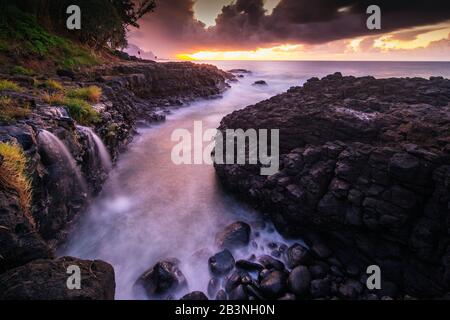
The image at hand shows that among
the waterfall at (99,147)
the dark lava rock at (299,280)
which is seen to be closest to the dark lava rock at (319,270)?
the dark lava rock at (299,280)

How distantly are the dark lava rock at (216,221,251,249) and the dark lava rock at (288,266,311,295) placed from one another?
6.48ft

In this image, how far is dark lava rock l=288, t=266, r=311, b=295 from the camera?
6.54 m

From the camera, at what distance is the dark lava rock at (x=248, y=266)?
7.36 m

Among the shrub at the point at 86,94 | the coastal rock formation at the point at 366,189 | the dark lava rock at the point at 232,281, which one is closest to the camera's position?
the coastal rock formation at the point at 366,189

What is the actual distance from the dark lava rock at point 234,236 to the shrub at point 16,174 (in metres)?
5.30

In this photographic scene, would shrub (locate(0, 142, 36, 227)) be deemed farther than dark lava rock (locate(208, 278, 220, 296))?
No

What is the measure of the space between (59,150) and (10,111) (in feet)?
5.24

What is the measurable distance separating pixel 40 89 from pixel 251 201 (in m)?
10.7

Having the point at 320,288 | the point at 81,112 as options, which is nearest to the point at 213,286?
the point at 320,288

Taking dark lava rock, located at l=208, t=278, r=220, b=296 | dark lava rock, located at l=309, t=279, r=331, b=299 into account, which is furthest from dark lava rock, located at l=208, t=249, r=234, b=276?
dark lava rock, located at l=309, t=279, r=331, b=299

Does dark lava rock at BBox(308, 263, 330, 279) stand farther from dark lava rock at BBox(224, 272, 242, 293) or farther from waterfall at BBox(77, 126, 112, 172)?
waterfall at BBox(77, 126, 112, 172)

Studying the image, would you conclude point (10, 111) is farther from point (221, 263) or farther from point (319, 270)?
point (319, 270)

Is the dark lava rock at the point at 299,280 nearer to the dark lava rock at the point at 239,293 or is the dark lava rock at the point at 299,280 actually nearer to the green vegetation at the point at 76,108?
the dark lava rock at the point at 239,293
